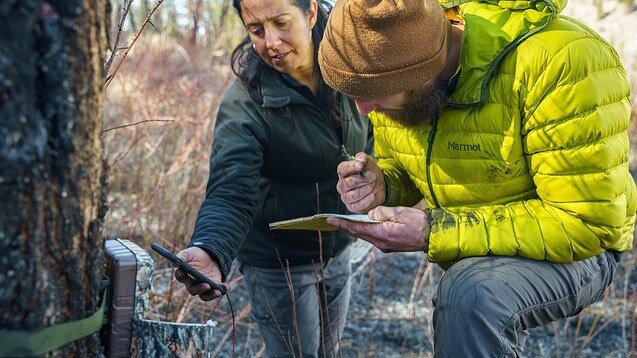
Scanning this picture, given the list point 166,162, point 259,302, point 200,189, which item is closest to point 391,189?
point 259,302

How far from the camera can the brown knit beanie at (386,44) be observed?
6.64 ft

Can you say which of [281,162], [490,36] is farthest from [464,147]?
[281,162]

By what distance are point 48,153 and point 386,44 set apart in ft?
3.69

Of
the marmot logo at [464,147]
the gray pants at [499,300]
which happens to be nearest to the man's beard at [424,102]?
the marmot logo at [464,147]

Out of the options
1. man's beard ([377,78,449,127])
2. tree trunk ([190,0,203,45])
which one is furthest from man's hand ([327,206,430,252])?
tree trunk ([190,0,203,45])

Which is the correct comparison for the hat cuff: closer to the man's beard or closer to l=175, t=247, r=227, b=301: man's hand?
the man's beard

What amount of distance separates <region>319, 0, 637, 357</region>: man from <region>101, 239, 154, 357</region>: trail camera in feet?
2.48

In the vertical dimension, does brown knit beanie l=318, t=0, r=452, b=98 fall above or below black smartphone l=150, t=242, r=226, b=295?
above

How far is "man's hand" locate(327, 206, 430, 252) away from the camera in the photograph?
84.2 inches

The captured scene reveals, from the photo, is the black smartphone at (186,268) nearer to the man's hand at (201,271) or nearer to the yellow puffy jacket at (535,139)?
the man's hand at (201,271)

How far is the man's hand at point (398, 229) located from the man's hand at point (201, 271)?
0.40m

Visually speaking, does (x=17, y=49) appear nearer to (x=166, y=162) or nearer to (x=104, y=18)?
(x=104, y=18)

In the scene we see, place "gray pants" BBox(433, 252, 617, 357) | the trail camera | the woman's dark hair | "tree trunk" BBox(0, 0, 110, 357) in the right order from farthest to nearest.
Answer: the woman's dark hair, "gray pants" BBox(433, 252, 617, 357), the trail camera, "tree trunk" BBox(0, 0, 110, 357)

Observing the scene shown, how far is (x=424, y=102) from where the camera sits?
2.18m
